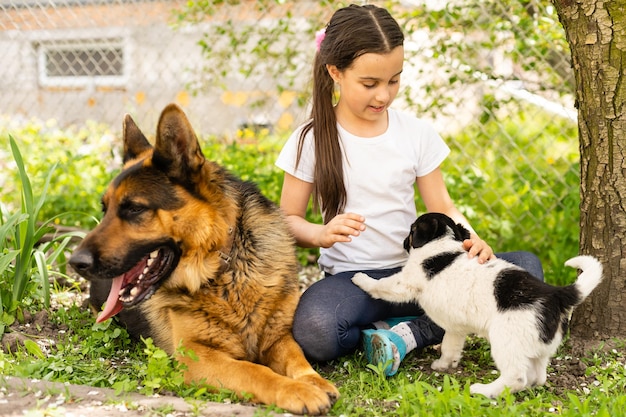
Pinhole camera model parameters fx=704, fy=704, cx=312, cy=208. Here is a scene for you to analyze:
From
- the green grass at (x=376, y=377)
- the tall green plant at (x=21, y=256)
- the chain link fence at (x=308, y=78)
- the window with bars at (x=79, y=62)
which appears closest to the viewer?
the green grass at (x=376, y=377)

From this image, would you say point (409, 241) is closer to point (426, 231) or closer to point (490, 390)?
point (426, 231)

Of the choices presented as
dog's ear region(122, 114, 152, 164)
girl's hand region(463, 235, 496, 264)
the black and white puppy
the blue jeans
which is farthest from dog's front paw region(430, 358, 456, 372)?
dog's ear region(122, 114, 152, 164)

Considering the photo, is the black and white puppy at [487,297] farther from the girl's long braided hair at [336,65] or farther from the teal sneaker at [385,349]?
the girl's long braided hair at [336,65]

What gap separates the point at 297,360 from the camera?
3000 mm

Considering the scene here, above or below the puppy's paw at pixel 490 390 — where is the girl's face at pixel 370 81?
above

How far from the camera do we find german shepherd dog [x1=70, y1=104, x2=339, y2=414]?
9.10 feet

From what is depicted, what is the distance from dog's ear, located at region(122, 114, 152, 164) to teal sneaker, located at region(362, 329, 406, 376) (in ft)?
4.47

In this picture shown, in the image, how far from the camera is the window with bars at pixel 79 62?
755 cm

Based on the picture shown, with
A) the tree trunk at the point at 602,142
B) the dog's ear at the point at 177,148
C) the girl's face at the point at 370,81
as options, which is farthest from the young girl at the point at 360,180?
the dog's ear at the point at 177,148

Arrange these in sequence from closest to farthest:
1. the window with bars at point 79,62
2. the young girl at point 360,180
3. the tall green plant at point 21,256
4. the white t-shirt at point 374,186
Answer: the young girl at point 360,180
the tall green plant at point 21,256
the white t-shirt at point 374,186
the window with bars at point 79,62

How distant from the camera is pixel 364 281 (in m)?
3.35

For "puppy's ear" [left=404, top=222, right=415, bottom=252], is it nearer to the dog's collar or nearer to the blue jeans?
the blue jeans

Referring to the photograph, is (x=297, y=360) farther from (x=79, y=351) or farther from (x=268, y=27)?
(x=268, y=27)

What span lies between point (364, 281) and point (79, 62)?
5.37m
